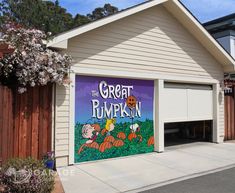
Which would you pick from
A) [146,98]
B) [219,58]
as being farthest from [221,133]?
[146,98]

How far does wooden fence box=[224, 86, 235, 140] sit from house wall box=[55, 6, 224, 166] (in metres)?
0.51

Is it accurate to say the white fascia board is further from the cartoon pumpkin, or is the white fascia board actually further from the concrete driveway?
the concrete driveway

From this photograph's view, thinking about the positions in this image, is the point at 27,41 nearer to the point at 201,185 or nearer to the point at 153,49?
the point at 153,49

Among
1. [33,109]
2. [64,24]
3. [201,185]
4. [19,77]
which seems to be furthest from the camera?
[64,24]

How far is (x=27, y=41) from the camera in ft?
20.5

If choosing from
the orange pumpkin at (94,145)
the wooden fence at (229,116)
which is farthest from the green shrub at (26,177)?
the wooden fence at (229,116)

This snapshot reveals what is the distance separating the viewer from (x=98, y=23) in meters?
7.54

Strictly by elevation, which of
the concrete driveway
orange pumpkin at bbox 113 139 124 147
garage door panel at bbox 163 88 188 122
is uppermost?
garage door panel at bbox 163 88 188 122

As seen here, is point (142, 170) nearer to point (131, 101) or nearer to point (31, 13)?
point (131, 101)

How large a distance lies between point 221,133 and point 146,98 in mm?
4222

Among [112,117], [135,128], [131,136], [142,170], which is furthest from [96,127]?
[142,170]

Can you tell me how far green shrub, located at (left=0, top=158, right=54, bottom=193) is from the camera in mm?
4707

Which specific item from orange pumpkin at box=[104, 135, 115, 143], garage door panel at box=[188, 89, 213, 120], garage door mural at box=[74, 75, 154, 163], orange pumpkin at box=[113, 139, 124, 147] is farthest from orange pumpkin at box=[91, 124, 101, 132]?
garage door panel at box=[188, 89, 213, 120]

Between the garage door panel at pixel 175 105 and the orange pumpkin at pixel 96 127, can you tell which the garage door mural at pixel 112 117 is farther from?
the garage door panel at pixel 175 105
